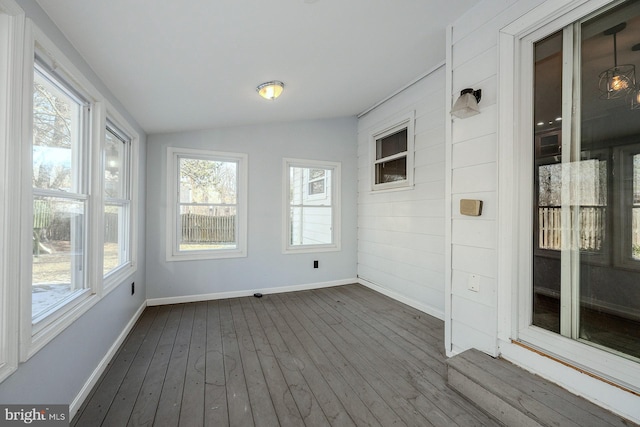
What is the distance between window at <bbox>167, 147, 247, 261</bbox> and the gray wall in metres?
1.09

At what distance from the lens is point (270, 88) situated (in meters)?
2.64

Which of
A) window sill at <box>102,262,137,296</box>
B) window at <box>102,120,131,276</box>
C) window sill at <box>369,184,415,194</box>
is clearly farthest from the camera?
window sill at <box>369,184,415,194</box>

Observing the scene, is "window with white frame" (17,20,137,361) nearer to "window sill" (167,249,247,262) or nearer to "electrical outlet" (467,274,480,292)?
"window sill" (167,249,247,262)

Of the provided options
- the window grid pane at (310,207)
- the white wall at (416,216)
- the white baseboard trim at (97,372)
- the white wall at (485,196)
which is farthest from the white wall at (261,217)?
the white wall at (485,196)

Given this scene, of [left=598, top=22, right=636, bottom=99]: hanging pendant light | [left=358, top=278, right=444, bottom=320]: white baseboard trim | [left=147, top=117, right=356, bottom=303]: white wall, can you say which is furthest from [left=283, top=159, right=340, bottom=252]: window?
[left=598, top=22, right=636, bottom=99]: hanging pendant light

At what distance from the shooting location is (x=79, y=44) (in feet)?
5.48

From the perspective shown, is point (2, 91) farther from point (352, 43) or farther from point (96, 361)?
point (352, 43)

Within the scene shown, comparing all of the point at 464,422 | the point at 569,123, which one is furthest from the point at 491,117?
the point at 464,422

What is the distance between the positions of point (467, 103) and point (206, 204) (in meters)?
3.35

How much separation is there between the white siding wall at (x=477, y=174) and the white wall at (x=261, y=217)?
2.50 metres

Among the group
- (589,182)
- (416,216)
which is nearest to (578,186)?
(589,182)

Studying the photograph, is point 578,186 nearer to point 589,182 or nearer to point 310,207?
point 589,182

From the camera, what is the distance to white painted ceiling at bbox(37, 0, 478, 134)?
1.57 m

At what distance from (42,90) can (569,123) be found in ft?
10.0
